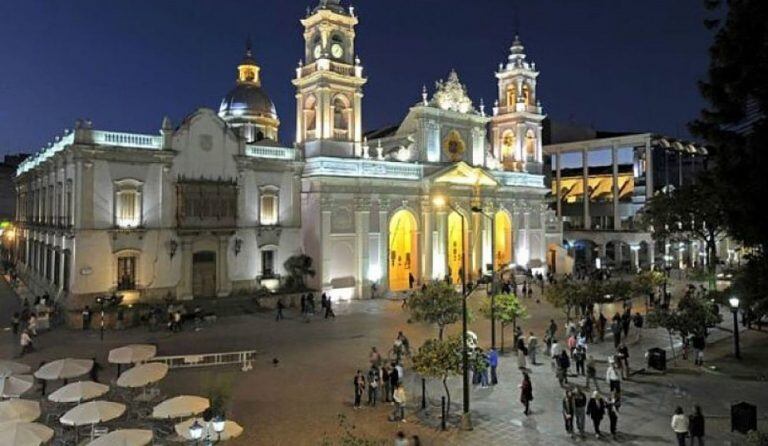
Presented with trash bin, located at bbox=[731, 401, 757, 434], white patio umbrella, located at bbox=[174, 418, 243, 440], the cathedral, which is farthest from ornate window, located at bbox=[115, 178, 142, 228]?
trash bin, located at bbox=[731, 401, 757, 434]

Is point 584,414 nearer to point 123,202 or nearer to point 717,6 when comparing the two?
point 717,6

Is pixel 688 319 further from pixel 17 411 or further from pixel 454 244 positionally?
pixel 454 244

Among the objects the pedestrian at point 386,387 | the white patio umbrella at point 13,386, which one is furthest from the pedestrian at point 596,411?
the white patio umbrella at point 13,386

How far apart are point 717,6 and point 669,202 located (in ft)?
83.1

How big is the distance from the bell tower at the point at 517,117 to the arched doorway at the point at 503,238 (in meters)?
5.54

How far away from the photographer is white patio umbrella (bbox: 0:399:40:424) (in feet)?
46.8

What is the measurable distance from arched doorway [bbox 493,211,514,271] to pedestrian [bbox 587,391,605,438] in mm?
40351

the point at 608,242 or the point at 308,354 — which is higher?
the point at 608,242

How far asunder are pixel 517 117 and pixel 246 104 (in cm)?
2731

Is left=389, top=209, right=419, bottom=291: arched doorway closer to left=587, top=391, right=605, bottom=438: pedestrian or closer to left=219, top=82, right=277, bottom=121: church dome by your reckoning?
left=219, top=82, right=277, bottom=121: church dome

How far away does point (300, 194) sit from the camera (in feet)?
136

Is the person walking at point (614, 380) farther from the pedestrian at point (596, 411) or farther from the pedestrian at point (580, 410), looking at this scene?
the pedestrian at point (580, 410)

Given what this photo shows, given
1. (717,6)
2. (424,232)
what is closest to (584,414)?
(717,6)

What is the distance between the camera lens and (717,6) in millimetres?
17344
